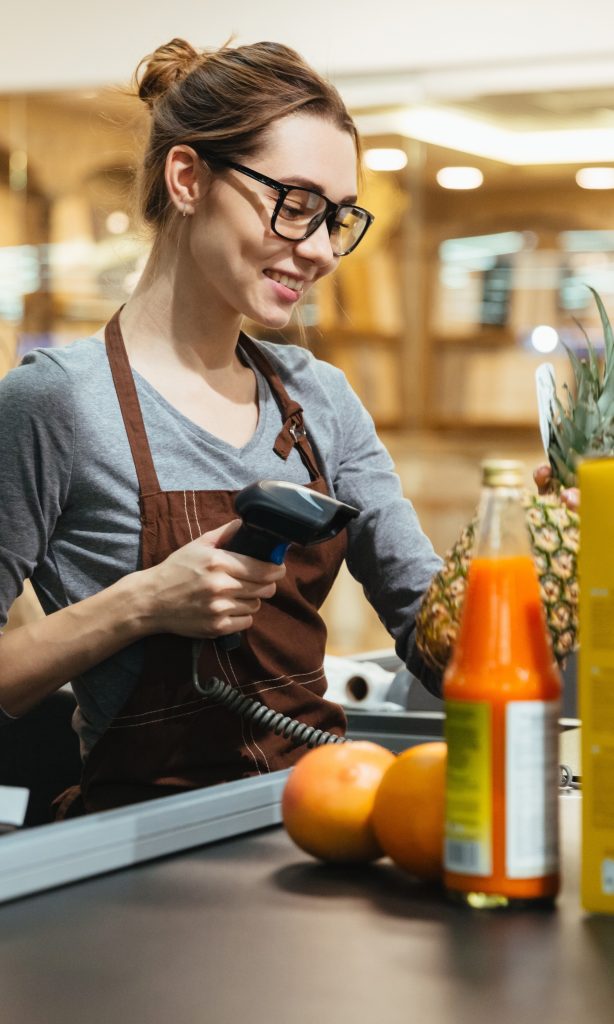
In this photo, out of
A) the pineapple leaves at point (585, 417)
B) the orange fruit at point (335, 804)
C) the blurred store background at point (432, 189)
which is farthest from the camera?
the blurred store background at point (432, 189)

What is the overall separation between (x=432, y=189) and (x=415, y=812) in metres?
4.65

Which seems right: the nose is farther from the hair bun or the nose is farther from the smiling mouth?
the hair bun

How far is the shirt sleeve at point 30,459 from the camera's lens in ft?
4.75

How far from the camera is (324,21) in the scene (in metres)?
5.02

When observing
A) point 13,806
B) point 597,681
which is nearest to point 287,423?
point 13,806

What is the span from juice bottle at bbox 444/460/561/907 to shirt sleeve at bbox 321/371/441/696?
0.75 m

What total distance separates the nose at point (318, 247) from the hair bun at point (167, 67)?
0.28 m

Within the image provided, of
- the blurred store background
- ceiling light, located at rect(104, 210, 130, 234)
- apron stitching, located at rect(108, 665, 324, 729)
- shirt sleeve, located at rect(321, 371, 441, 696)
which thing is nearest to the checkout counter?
apron stitching, located at rect(108, 665, 324, 729)

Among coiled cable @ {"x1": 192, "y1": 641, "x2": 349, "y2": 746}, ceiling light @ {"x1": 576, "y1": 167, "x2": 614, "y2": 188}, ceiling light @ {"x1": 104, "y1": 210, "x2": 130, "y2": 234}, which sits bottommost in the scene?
coiled cable @ {"x1": 192, "y1": 641, "x2": 349, "y2": 746}

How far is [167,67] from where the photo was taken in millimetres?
1664

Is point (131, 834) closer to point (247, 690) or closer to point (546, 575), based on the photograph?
point (546, 575)

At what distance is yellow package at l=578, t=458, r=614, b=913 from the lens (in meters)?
0.81

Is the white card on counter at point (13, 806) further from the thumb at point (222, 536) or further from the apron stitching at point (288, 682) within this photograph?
the apron stitching at point (288, 682)

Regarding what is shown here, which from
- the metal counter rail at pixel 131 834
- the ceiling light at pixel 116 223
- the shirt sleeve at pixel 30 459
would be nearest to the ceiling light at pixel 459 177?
the ceiling light at pixel 116 223
